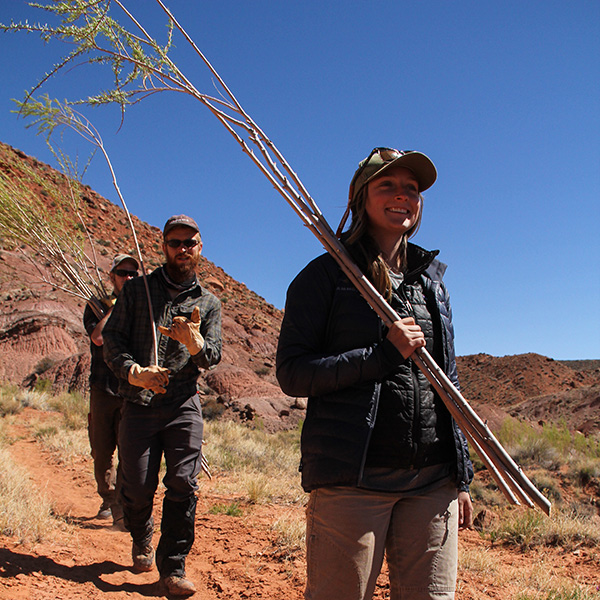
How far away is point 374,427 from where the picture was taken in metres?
1.79

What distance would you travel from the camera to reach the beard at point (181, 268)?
3.51m

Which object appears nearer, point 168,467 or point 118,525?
point 168,467

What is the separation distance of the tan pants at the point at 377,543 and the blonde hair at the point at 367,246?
69 cm

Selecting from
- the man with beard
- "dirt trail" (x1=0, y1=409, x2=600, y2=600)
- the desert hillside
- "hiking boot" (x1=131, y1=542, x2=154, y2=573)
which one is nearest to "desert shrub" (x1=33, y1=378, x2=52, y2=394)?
the desert hillside

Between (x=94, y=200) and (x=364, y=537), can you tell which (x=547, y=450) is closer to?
(x=364, y=537)

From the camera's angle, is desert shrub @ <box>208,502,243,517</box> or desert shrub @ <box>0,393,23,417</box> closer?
desert shrub @ <box>208,502,243,517</box>

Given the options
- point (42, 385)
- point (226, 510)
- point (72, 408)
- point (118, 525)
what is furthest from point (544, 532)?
point (42, 385)

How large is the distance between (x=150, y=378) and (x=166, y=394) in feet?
0.96

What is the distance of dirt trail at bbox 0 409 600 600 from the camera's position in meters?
3.23

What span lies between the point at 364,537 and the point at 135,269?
3.65 metres

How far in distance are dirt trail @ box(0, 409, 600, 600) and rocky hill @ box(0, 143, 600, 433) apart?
228 cm

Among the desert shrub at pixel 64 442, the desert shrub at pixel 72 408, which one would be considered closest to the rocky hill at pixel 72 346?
the desert shrub at pixel 72 408

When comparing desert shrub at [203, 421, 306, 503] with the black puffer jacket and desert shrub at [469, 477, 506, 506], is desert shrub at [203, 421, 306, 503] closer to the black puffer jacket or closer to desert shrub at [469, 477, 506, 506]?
desert shrub at [469, 477, 506, 506]

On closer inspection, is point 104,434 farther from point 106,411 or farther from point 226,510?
point 226,510
